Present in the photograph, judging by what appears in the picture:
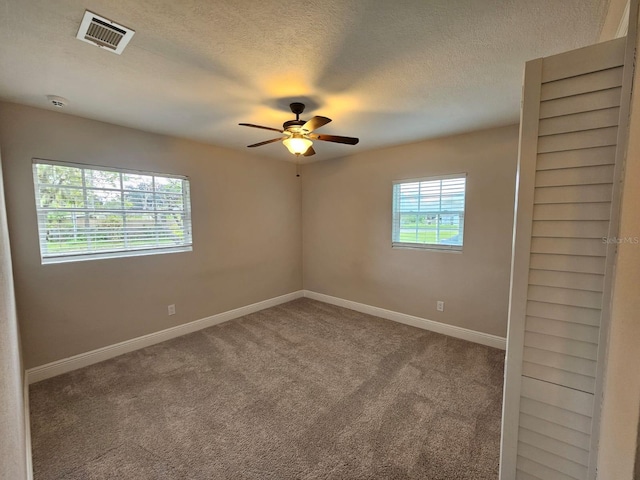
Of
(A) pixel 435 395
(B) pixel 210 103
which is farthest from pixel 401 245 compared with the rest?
(B) pixel 210 103

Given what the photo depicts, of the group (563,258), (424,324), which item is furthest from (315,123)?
(424,324)

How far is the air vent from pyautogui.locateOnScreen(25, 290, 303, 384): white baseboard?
2.71 m

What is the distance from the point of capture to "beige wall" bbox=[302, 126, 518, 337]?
2.90m

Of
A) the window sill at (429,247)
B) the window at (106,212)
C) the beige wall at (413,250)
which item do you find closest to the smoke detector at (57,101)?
the window at (106,212)

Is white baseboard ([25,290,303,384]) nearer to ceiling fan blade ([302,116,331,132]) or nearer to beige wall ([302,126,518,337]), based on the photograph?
beige wall ([302,126,518,337])

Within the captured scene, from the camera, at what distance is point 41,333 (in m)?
2.40

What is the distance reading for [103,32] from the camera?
139cm

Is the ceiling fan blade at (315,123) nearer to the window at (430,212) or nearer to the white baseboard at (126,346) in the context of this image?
the window at (430,212)

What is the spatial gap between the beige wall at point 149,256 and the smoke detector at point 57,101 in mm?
242

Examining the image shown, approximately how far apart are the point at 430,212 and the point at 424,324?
1446mm

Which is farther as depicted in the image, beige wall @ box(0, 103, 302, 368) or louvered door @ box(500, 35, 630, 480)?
beige wall @ box(0, 103, 302, 368)

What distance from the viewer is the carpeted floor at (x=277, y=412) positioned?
159cm

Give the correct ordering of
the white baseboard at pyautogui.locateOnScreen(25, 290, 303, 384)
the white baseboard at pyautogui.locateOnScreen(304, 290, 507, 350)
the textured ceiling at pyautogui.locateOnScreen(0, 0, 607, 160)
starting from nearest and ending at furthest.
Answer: the textured ceiling at pyautogui.locateOnScreen(0, 0, 607, 160)
the white baseboard at pyautogui.locateOnScreen(25, 290, 303, 384)
the white baseboard at pyautogui.locateOnScreen(304, 290, 507, 350)

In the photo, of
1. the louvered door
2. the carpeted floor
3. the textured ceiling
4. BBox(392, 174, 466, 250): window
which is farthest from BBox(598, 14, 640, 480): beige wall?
BBox(392, 174, 466, 250): window
